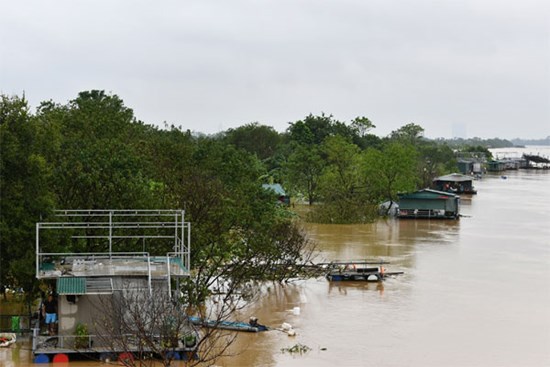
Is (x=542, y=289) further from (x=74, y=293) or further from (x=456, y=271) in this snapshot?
(x=74, y=293)

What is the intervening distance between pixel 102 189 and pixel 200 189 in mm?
3323

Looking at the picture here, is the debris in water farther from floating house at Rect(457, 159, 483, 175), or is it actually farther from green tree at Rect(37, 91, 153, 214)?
floating house at Rect(457, 159, 483, 175)

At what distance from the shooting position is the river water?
17672mm

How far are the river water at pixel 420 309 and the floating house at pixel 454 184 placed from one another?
26.1 metres

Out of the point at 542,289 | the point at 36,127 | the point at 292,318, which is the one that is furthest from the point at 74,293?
the point at 542,289

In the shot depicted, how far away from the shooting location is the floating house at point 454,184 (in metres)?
65.8

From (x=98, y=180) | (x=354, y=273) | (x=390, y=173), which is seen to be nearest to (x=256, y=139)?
(x=390, y=173)

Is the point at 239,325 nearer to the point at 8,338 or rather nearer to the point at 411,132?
the point at 8,338

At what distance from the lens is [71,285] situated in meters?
15.9

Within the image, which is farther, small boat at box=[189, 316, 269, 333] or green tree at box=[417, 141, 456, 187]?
green tree at box=[417, 141, 456, 187]

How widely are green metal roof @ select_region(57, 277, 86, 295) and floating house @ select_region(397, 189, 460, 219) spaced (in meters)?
33.4

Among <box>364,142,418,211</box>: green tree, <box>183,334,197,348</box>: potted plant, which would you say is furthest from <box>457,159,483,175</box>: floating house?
<box>183,334,197,348</box>: potted plant

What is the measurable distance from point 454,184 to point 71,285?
54.3m

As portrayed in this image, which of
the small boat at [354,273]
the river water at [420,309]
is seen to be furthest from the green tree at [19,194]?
the small boat at [354,273]
